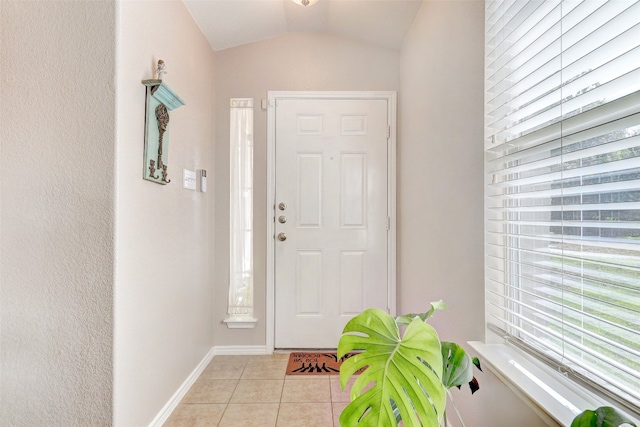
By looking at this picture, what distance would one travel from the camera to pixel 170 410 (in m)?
1.78

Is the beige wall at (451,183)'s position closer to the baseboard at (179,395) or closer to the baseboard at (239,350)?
the baseboard at (239,350)

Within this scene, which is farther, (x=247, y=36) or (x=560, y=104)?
(x=247, y=36)

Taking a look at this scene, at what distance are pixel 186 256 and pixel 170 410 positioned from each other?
84 centimetres

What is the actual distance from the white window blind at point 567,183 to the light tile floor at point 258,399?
1129 millimetres

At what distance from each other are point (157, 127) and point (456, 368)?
1.61 metres

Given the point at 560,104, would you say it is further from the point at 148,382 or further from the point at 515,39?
the point at 148,382

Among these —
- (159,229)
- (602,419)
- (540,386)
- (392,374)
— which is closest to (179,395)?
(159,229)

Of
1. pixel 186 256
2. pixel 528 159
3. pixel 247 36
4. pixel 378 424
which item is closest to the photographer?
pixel 378 424

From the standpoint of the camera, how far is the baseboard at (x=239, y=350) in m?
2.50

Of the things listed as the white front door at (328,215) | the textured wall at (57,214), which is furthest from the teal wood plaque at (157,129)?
the white front door at (328,215)

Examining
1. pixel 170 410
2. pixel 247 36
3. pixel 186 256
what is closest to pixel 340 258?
pixel 186 256

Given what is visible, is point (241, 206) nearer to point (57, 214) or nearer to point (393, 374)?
point (57, 214)

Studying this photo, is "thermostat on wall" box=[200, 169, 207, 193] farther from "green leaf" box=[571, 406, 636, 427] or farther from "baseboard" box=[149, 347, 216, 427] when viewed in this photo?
"green leaf" box=[571, 406, 636, 427]

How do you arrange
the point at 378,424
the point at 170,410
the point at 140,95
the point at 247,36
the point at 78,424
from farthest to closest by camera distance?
the point at 247,36
the point at 170,410
the point at 140,95
the point at 78,424
the point at 378,424
